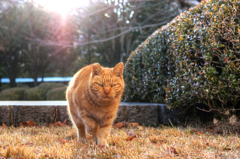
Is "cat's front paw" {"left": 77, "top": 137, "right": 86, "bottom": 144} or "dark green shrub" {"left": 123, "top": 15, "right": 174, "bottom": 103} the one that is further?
"dark green shrub" {"left": 123, "top": 15, "right": 174, "bottom": 103}

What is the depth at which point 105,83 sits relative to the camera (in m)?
2.75

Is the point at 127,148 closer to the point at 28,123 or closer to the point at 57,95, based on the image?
the point at 28,123

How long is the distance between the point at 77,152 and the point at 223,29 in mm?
2652

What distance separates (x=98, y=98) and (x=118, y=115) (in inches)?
71.7

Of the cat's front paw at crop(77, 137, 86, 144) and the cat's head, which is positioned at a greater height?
the cat's head

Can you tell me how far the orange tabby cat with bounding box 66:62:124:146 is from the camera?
2768 millimetres

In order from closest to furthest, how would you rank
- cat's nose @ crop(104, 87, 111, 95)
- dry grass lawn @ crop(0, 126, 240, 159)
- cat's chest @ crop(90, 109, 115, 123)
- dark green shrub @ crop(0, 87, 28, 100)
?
dry grass lawn @ crop(0, 126, 240, 159), cat's nose @ crop(104, 87, 111, 95), cat's chest @ crop(90, 109, 115, 123), dark green shrub @ crop(0, 87, 28, 100)

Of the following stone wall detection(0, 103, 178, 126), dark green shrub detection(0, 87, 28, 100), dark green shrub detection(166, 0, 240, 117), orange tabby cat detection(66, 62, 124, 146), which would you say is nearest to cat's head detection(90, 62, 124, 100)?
orange tabby cat detection(66, 62, 124, 146)

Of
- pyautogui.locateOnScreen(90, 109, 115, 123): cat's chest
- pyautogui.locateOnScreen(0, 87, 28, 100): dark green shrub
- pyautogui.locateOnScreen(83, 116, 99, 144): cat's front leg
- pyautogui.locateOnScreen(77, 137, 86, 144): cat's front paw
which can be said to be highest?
pyautogui.locateOnScreen(90, 109, 115, 123): cat's chest

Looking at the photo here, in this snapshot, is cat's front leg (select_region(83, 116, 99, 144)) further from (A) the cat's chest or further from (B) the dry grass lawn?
(B) the dry grass lawn

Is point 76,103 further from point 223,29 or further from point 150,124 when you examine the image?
point 223,29

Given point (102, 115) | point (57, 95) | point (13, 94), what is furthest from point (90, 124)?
point (13, 94)

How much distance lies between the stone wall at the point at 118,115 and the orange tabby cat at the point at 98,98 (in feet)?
4.80

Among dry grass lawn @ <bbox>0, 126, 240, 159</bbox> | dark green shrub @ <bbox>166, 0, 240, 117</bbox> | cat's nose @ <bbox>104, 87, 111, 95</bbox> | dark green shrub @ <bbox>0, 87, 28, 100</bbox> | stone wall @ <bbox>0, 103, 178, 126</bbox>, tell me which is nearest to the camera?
dry grass lawn @ <bbox>0, 126, 240, 159</bbox>
